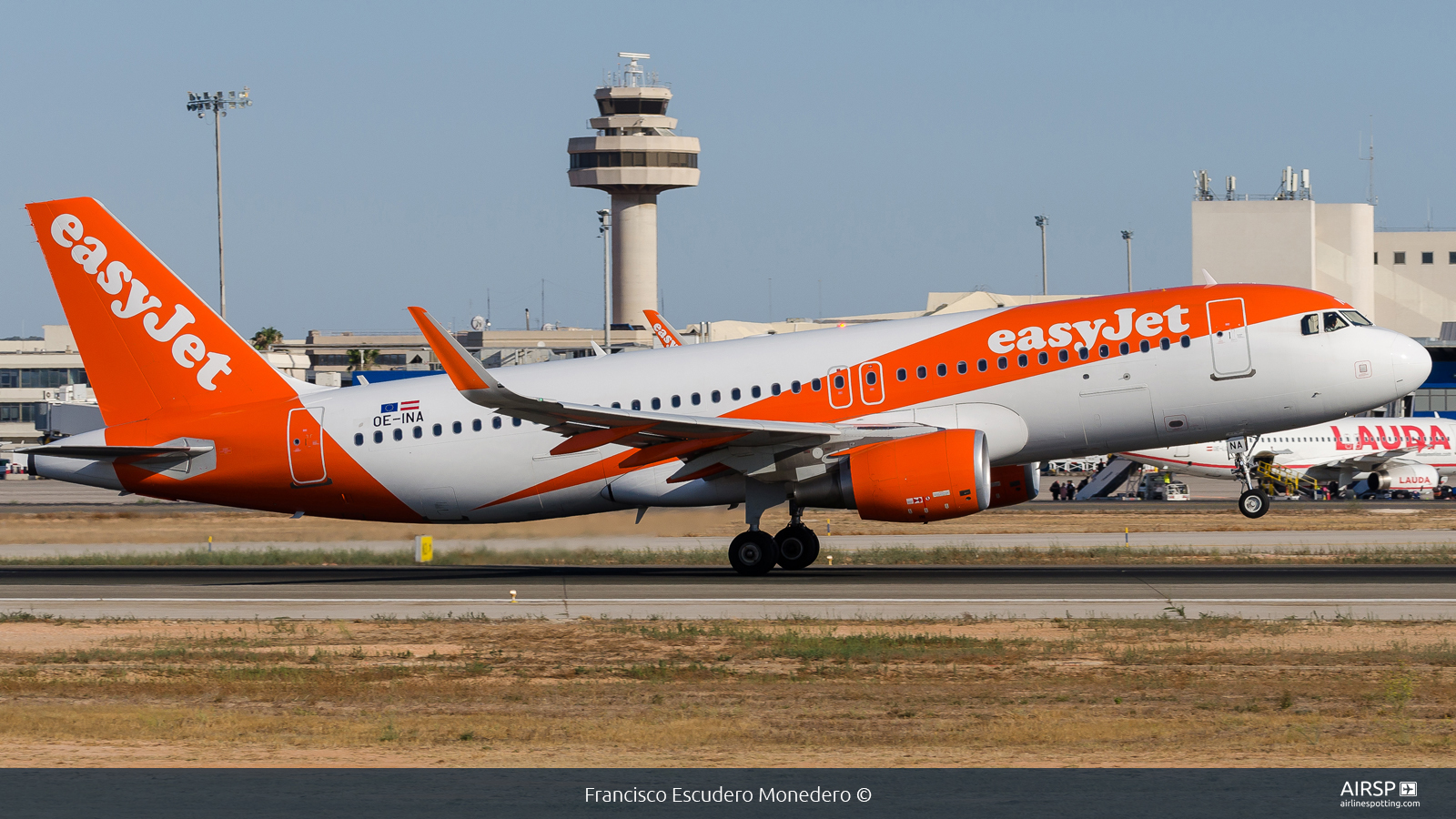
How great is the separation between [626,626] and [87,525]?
25.0 meters

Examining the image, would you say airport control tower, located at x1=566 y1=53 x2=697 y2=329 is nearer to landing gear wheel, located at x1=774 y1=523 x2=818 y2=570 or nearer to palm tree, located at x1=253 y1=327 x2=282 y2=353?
palm tree, located at x1=253 y1=327 x2=282 y2=353

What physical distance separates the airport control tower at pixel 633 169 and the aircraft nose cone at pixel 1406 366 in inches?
5976

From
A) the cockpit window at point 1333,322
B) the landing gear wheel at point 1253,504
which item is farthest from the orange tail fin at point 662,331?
the landing gear wheel at point 1253,504

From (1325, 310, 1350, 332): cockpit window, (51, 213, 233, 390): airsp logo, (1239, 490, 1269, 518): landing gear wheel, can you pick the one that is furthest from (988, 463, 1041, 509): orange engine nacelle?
(1239, 490, 1269, 518): landing gear wheel

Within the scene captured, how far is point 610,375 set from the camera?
2983 cm

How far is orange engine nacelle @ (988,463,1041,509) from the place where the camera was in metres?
29.6

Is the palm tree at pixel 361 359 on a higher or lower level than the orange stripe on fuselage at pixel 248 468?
higher

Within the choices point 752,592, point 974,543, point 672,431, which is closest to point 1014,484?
point 752,592

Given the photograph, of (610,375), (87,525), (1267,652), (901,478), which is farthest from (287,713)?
(87,525)

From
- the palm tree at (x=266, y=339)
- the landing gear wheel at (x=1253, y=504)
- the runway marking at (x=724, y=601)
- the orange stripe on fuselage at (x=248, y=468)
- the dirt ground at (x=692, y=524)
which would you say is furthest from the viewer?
the palm tree at (x=266, y=339)

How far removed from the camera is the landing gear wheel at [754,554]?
28688 millimetres

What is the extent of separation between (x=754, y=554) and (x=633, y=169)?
504ft

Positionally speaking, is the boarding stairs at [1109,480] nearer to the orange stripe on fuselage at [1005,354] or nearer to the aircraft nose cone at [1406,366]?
the aircraft nose cone at [1406,366]
